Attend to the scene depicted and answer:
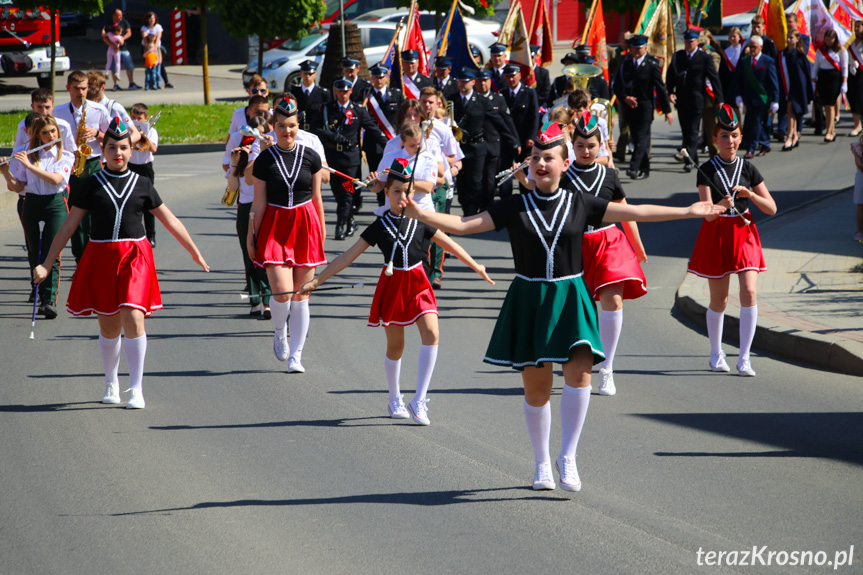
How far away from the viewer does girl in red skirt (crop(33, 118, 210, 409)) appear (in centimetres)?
715

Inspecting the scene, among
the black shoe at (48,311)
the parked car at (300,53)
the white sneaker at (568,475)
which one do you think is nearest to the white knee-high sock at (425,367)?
the white sneaker at (568,475)

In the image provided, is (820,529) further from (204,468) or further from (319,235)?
(319,235)

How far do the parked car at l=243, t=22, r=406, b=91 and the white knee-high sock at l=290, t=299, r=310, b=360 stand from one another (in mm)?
18441

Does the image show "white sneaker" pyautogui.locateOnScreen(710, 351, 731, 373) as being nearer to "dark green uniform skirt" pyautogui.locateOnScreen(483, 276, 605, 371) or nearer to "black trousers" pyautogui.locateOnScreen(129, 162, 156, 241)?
"dark green uniform skirt" pyautogui.locateOnScreen(483, 276, 605, 371)

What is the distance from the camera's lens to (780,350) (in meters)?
8.86

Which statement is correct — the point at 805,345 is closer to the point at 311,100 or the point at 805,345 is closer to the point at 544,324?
the point at 544,324

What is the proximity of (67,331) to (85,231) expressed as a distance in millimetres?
2446

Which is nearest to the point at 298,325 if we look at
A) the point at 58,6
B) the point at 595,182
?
the point at 595,182

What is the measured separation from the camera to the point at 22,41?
86.8ft

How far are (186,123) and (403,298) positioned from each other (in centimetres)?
1701

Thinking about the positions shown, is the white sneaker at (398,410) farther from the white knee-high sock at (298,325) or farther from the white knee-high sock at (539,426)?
the white knee-high sock at (539,426)

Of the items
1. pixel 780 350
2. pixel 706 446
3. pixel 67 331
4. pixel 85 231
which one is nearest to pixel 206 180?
pixel 85 231

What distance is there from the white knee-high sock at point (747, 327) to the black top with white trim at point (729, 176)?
76 centimetres

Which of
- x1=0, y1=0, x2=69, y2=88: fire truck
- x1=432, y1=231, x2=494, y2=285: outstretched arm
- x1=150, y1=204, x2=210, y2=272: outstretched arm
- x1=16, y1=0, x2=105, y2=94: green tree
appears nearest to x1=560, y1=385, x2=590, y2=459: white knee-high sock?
x1=432, y1=231, x2=494, y2=285: outstretched arm
